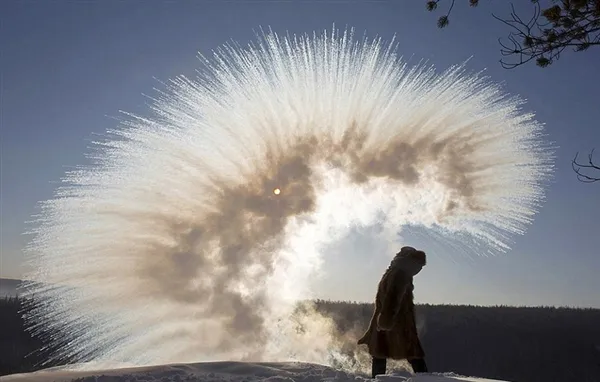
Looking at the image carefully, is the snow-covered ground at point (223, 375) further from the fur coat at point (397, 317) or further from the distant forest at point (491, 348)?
the distant forest at point (491, 348)

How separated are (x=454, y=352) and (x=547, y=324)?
662 inches

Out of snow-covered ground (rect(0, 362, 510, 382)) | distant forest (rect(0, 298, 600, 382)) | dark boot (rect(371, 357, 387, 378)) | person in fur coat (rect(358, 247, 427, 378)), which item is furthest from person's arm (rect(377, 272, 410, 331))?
distant forest (rect(0, 298, 600, 382))

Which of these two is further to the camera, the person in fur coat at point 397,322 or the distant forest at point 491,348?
the distant forest at point 491,348

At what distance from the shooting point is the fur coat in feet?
29.9

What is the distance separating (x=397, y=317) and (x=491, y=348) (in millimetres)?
21422

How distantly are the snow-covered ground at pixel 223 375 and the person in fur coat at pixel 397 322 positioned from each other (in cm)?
132

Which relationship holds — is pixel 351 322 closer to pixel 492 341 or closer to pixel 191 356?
pixel 492 341

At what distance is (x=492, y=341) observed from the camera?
30.2 m

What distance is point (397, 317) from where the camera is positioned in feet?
30.3

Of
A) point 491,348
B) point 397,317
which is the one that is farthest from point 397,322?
point 491,348

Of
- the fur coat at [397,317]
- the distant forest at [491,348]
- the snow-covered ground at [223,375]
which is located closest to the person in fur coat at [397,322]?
the fur coat at [397,317]

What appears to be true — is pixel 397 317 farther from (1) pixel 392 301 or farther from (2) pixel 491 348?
(2) pixel 491 348

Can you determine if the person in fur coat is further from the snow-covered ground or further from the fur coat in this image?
the snow-covered ground

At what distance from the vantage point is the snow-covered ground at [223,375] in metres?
6.83
